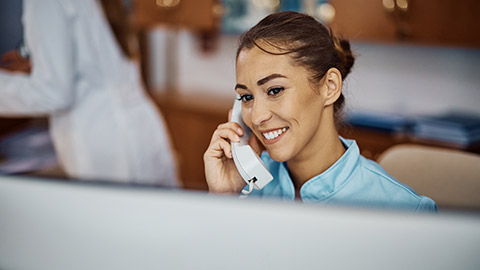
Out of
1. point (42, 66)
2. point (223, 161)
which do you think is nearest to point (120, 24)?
point (42, 66)

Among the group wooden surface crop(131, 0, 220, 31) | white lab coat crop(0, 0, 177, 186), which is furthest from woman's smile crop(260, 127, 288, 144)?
wooden surface crop(131, 0, 220, 31)

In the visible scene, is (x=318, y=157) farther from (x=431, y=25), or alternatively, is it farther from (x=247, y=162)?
(x=431, y=25)

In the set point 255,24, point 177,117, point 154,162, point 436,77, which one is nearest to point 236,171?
point 255,24

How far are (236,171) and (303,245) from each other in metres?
0.17

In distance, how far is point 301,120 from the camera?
1.69 feet

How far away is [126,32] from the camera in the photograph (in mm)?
1203

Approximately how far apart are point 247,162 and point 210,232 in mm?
141

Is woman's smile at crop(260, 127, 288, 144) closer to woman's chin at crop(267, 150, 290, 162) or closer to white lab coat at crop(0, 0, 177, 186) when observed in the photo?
woman's chin at crop(267, 150, 290, 162)

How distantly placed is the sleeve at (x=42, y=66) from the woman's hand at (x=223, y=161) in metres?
0.47

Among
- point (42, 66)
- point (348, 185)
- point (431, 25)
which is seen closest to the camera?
point (348, 185)

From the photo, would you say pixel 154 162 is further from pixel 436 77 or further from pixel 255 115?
pixel 436 77

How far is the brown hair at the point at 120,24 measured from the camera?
1.05 metres

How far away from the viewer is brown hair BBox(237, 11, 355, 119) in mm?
500

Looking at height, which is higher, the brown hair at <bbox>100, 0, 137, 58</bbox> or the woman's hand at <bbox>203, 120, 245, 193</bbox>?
the brown hair at <bbox>100, 0, 137, 58</bbox>
